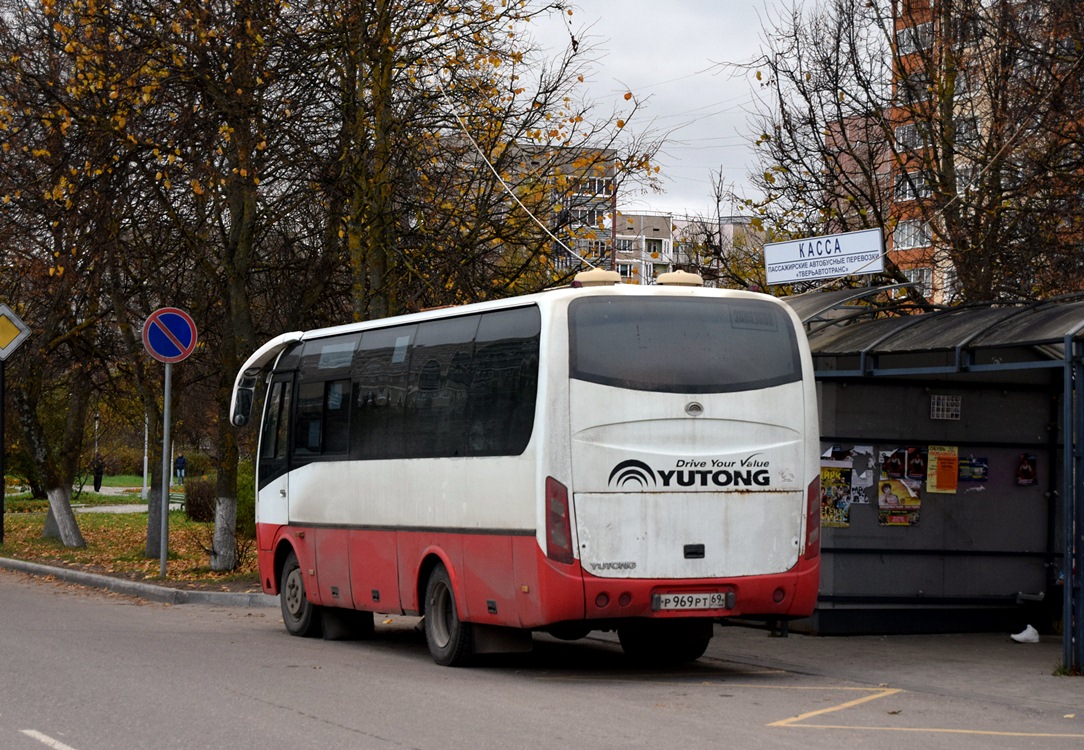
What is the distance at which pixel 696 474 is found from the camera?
11.6m

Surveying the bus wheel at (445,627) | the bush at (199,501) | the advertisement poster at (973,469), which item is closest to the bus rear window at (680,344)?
the bus wheel at (445,627)

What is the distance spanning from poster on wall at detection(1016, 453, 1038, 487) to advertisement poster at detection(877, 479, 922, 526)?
1.25 meters

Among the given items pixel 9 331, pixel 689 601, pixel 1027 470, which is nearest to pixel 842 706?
pixel 689 601

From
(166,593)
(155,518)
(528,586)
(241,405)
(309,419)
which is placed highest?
(241,405)

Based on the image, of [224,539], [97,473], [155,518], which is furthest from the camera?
[97,473]

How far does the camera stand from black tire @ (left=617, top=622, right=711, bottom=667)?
1295 centimetres

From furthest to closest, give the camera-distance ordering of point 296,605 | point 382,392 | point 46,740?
point 296,605 → point 382,392 → point 46,740

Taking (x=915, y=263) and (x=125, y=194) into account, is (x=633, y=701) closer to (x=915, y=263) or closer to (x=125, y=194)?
(x=125, y=194)

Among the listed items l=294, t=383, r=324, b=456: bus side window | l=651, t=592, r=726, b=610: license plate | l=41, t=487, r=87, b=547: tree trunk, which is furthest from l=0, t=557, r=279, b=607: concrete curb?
l=651, t=592, r=726, b=610: license plate

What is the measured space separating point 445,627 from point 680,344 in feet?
10.3

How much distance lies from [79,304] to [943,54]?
1451cm

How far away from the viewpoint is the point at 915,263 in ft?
80.4

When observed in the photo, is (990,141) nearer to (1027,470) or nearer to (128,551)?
(1027,470)

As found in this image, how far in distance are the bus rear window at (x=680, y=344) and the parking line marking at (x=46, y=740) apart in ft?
14.7
